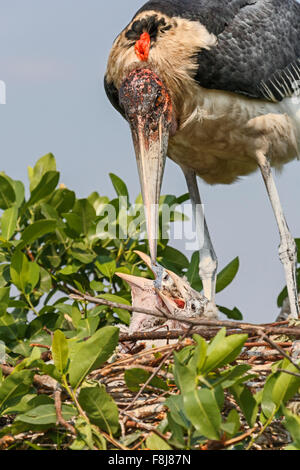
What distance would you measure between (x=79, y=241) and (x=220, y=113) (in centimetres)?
113

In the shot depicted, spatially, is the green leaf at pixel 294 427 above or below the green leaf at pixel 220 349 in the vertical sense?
below

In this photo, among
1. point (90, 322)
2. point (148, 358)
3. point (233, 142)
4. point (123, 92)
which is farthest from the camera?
point (233, 142)

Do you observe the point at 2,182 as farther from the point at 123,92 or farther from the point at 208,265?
the point at 208,265

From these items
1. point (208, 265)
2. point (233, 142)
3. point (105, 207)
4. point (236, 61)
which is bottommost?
point (208, 265)

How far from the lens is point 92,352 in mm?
2521

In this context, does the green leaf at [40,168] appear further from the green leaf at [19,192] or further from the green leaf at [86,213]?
the green leaf at [86,213]

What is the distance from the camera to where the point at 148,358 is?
292 cm

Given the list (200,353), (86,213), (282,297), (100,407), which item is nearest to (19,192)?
(86,213)

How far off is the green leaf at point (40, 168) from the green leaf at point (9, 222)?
501mm

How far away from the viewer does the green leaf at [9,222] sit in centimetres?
437

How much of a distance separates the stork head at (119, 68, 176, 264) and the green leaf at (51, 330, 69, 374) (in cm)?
191

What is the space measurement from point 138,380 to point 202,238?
9.25 ft

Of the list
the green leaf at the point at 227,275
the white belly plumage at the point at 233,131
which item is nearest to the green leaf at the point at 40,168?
the white belly plumage at the point at 233,131
